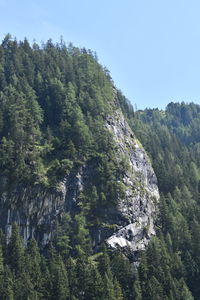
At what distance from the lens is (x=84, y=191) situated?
95375 millimetres

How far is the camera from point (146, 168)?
368 ft

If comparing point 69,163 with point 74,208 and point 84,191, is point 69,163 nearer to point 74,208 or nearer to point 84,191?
point 84,191

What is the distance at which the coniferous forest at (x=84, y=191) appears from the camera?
75.1 meters

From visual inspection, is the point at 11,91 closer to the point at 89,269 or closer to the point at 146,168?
the point at 146,168

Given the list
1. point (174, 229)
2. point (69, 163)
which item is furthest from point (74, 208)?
point (174, 229)

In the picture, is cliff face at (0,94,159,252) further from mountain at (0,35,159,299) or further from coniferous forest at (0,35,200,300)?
coniferous forest at (0,35,200,300)

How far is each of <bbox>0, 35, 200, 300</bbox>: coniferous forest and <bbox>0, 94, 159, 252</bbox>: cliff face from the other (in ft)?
5.18

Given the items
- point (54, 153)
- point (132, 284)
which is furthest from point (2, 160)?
point (132, 284)

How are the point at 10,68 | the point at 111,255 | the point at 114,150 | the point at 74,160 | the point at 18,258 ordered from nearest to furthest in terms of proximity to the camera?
the point at 18,258, the point at 111,255, the point at 74,160, the point at 114,150, the point at 10,68

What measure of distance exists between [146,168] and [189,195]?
1254 centimetres

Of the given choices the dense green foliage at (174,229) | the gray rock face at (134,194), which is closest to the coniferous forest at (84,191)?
the dense green foliage at (174,229)

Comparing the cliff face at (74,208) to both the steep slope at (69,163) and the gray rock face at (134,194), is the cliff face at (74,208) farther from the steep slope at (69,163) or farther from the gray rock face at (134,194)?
the steep slope at (69,163)

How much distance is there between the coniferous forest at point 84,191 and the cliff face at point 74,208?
1.58m

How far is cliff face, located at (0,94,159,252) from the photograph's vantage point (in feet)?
286
